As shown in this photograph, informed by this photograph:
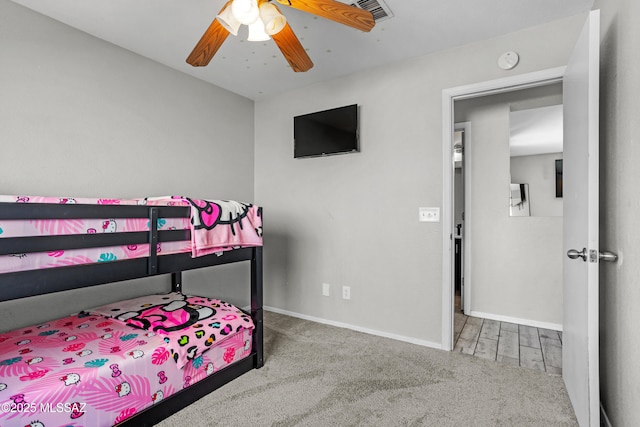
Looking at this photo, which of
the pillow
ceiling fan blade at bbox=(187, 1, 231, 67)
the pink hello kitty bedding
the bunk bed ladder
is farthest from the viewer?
the bunk bed ladder

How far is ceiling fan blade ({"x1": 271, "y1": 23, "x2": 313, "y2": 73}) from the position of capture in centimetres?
168

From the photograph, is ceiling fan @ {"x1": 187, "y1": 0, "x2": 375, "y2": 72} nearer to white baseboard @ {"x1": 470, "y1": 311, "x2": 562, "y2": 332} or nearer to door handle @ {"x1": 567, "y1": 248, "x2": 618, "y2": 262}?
door handle @ {"x1": 567, "y1": 248, "x2": 618, "y2": 262}

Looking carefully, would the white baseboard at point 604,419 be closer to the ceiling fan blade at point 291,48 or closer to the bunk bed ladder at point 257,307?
the bunk bed ladder at point 257,307

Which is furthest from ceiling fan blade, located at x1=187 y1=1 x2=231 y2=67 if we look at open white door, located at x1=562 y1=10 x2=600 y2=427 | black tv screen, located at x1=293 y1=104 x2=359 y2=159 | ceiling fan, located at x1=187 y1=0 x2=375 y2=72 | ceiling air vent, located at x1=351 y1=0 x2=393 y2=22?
open white door, located at x1=562 y1=10 x2=600 y2=427

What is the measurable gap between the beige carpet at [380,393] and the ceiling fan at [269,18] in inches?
74.3

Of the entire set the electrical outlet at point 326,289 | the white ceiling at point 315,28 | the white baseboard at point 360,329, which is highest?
the white ceiling at point 315,28

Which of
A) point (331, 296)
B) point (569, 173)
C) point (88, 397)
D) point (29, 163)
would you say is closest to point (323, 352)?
point (331, 296)

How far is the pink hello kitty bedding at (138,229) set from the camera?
1261mm

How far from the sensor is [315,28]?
7.28 ft

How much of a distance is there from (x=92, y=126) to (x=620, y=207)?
304 cm

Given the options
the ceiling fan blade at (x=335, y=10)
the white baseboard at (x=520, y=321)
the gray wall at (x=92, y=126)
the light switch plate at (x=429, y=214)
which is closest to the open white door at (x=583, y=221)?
the light switch plate at (x=429, y=214)

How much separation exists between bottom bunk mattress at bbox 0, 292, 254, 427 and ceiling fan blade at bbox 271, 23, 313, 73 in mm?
1588

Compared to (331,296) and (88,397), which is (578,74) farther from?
(88,397)

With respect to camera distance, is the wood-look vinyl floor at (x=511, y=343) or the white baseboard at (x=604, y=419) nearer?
the white baseboard at (x=604, y=419)
